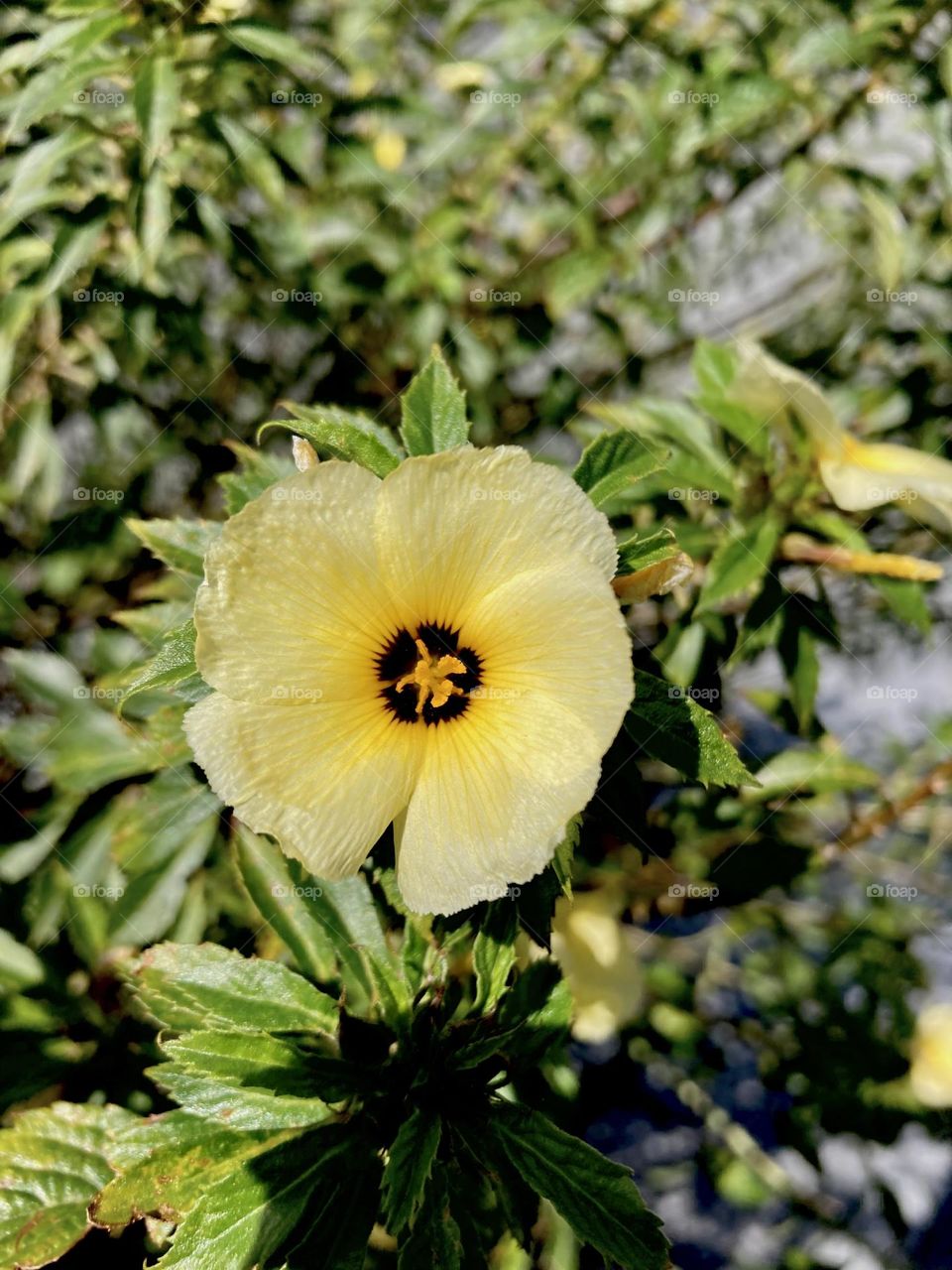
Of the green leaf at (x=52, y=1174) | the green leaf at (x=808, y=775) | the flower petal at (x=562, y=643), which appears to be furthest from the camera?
the green leaf at (x=808, y=775)

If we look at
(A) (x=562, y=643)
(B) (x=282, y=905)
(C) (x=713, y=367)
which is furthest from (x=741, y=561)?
(B) (x=282, y=905)

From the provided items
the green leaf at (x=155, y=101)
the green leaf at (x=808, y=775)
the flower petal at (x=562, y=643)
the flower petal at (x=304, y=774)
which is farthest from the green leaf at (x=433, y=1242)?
the green leaf at (x=155, y=101)

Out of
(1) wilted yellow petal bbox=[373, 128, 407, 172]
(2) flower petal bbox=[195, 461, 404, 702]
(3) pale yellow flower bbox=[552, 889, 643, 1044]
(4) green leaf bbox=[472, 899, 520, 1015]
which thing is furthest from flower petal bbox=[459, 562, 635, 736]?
(1) wilted yellow petal bbox=[373, 128, 407, 172]

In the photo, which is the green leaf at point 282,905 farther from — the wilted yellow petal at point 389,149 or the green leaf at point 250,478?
the wilted yellow petal at point 389,149

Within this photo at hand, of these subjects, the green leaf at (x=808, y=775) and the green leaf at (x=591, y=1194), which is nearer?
the green leaf at (x=591, y=1194)

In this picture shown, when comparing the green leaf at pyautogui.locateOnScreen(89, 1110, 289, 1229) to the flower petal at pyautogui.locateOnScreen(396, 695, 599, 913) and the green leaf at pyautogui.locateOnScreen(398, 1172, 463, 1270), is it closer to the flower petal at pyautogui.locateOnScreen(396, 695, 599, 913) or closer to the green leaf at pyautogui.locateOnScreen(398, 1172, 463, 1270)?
the green leaf at pyautogui.locateOnScreen(398, 1172, 463, 1270)

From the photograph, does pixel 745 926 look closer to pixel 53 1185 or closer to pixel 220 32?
pixel 53 1185

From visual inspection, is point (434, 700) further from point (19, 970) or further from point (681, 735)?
point (19, 970)
